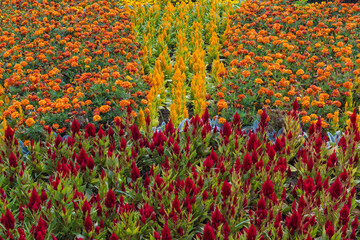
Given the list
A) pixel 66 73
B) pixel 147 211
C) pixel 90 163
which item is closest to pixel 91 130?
pixel 90 163

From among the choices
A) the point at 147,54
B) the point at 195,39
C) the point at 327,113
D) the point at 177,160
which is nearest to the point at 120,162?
the point at 177,160

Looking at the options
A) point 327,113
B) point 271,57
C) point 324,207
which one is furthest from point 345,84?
point 324,207

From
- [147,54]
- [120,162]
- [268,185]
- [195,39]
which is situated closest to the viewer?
[268,185]

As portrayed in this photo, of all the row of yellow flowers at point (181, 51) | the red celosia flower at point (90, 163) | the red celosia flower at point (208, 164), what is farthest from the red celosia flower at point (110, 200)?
the row of yellow flowers at point (181, 51)

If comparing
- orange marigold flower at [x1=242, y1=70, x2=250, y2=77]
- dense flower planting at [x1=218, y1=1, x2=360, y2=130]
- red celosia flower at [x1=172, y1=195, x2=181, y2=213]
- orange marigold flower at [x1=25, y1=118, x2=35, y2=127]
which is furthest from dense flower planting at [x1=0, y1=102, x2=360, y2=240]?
orange marigold flower at [x1=242, y1=70, x2=250, y2=77]

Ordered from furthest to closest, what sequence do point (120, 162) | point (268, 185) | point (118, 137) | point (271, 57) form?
point (271, 57), point (118, 137), point (120, 162), point (268, 185)

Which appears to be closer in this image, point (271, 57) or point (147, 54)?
point (271, 57)

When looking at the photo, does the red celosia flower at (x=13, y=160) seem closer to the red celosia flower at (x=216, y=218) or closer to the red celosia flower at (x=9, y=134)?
the red celosia flower at (x=9, y=134)

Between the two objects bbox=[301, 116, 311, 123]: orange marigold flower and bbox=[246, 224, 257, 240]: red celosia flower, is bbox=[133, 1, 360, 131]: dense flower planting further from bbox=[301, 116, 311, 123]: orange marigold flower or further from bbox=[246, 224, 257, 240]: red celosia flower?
bbox=[246, 224, 257, 240]: red celosia flower

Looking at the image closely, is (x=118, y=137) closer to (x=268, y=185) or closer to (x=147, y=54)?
(x=268, y=185)

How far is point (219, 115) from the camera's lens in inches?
223

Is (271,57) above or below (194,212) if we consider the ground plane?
above

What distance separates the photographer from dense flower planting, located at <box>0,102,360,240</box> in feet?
10.6

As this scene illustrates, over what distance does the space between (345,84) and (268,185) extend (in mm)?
2695
